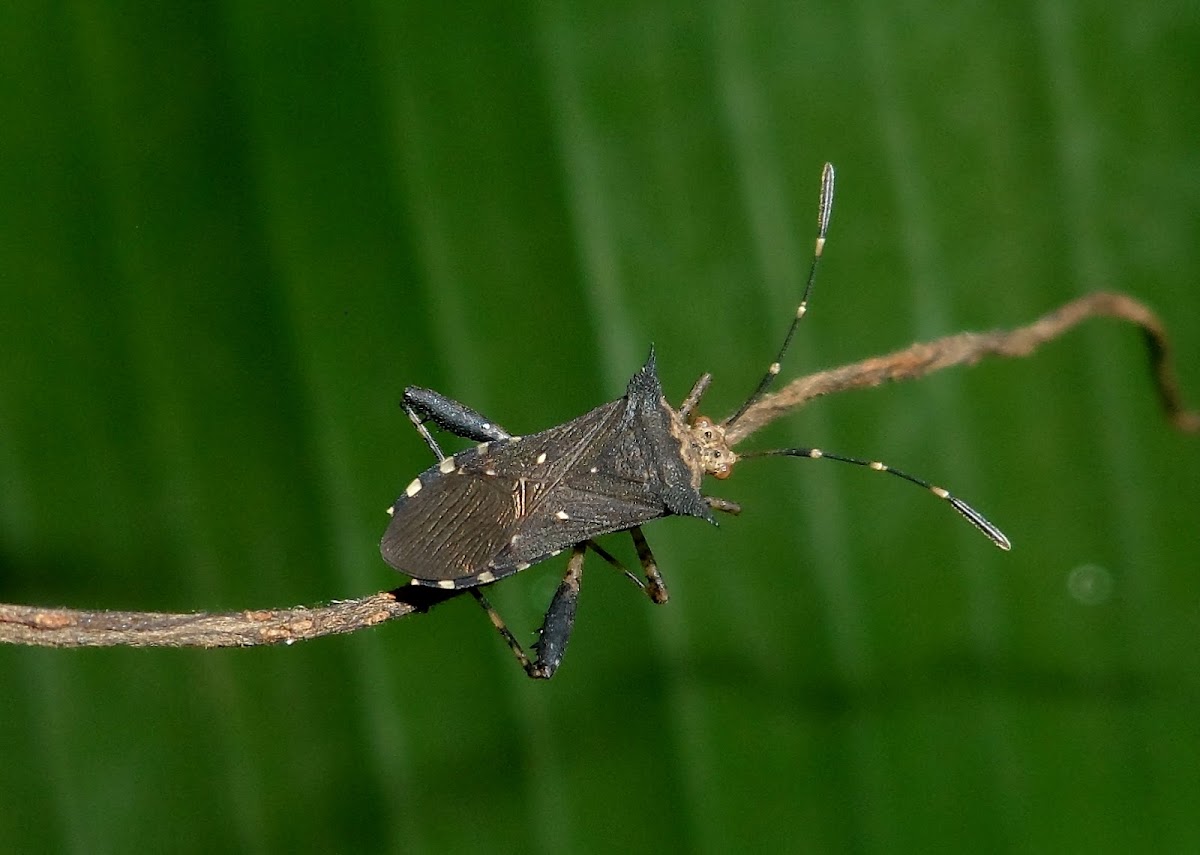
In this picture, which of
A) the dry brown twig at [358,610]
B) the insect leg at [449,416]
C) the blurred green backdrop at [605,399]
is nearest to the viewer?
the dry brown twig at [358,610]

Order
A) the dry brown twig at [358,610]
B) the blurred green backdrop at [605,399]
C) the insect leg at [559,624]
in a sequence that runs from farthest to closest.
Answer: the blurred green backdrop at [605,399] < the insect leg at [559,624] < the dry brown twig at [358,610]

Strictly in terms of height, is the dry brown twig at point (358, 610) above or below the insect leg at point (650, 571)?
above

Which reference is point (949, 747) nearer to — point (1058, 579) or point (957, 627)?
point (957, 627)

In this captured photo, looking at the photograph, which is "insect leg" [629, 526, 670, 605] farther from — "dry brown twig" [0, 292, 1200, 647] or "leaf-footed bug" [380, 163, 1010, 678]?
"dry brown twig" [0, 292, 1200, 647]

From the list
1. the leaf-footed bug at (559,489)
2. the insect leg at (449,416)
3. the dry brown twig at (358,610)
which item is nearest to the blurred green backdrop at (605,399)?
the insect leg at (449,416)

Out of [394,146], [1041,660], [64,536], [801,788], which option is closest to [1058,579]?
[1041,660]

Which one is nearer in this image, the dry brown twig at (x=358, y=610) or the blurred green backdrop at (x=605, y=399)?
the dry brown twig at (x=358, y=610)

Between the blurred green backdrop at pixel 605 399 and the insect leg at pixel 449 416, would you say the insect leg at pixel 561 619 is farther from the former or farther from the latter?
the blurred green backdrop at pixel 605 399

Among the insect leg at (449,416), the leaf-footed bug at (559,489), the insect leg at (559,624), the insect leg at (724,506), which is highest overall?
the insect leg at (449,416)
